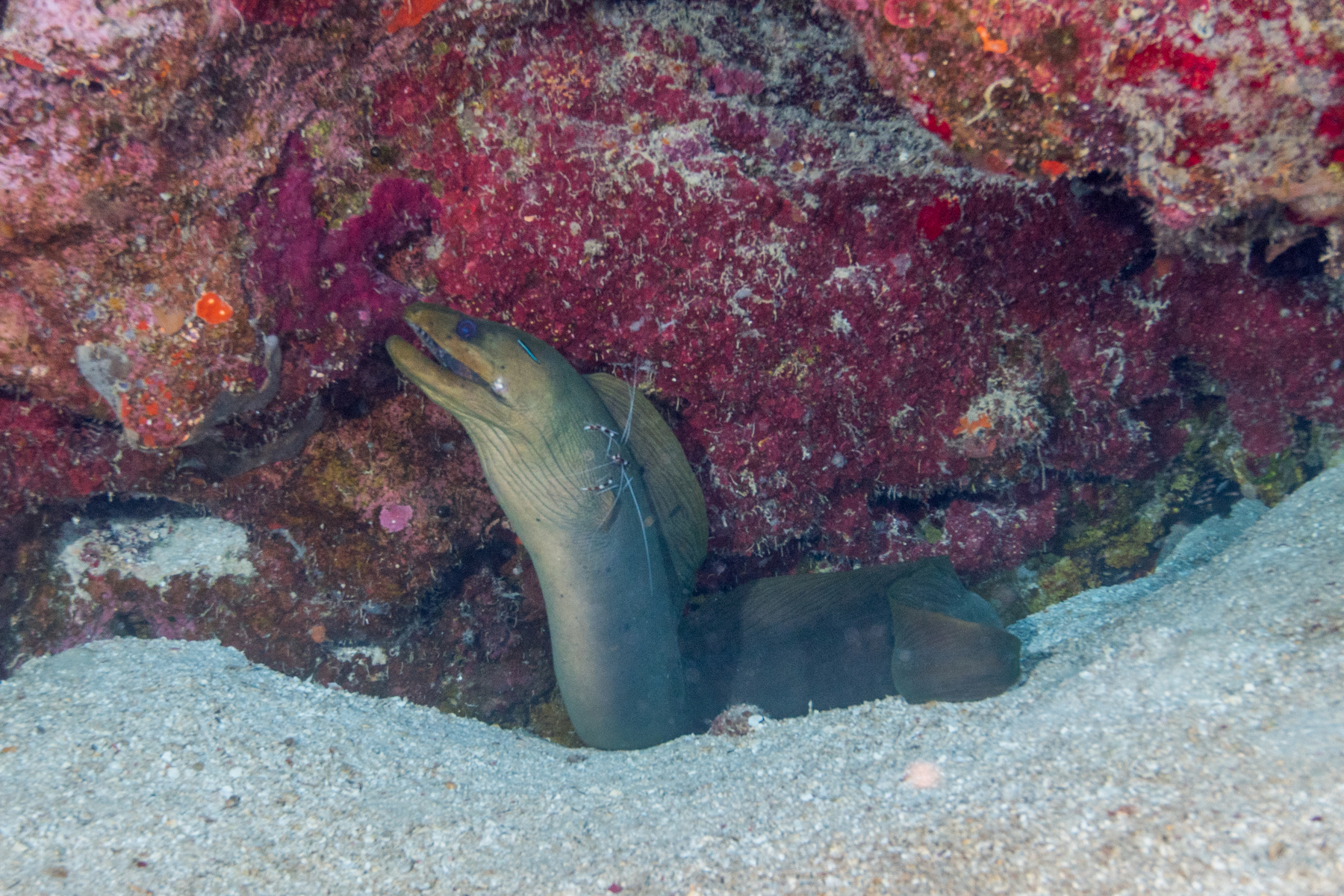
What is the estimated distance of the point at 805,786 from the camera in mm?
2266

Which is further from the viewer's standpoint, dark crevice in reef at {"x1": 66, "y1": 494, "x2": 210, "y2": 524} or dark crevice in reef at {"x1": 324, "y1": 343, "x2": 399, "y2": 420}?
dark crevice in reef at {"x1": 66, "y1": 494, "x2": 210, "y2": 524}

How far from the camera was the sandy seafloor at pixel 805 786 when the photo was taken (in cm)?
161

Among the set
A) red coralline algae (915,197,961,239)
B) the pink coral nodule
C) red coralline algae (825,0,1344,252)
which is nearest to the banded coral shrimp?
the pink coral nodule

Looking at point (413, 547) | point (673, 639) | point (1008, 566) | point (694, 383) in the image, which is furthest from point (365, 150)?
point (1008, 566)

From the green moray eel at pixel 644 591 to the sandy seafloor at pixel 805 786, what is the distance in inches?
19.5

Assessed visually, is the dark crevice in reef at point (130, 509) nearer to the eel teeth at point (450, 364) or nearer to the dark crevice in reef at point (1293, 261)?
the eel teeth at point (450, 364)

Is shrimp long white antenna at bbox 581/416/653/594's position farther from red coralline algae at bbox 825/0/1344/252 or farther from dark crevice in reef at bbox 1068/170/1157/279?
dark crevice in reef at bbox 1068/170/1157/279

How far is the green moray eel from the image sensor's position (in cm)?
273

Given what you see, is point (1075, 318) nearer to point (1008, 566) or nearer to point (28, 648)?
point (1008, 566)

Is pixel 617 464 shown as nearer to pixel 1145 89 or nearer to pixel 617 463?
pixel 617 463

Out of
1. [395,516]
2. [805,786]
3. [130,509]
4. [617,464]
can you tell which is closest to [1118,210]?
[617,464]

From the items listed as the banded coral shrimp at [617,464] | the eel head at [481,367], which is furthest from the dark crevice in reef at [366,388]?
the banded coral shrimp at [617,464]

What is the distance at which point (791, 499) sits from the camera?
342cm

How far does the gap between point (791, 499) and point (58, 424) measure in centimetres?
344
